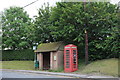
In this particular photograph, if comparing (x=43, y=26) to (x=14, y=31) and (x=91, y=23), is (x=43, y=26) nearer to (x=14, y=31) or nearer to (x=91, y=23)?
(x=91, y=23)

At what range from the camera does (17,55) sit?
33.2 m

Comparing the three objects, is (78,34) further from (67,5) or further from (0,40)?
(0,40)

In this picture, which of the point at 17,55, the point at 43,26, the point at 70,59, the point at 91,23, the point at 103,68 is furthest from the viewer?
the point at 17,55

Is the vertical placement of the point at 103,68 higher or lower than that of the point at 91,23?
lower

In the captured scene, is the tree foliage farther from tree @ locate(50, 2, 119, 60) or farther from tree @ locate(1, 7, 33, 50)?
tree @ locate(1, 7, 33, 50)

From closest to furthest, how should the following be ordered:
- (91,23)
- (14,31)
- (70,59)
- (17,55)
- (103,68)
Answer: (103,68) < (70,59) < (91,23) < (17,55) < (14,31)

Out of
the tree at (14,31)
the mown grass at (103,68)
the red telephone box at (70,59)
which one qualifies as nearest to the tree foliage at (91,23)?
the red telephone box at (70,59)

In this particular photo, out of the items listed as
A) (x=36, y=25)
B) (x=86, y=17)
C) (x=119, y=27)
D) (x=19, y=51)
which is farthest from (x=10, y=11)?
(x=119, y=27)

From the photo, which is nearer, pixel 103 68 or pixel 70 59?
pixel 103 68

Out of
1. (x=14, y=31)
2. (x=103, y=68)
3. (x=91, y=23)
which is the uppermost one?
(x=14, y=31)

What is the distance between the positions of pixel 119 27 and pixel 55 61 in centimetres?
794

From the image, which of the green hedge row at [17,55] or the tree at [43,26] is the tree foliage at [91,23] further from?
the green hedge row at [17,55]

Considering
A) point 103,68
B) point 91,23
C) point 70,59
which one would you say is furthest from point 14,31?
point 103,68

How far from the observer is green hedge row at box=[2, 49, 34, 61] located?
1248 inches
